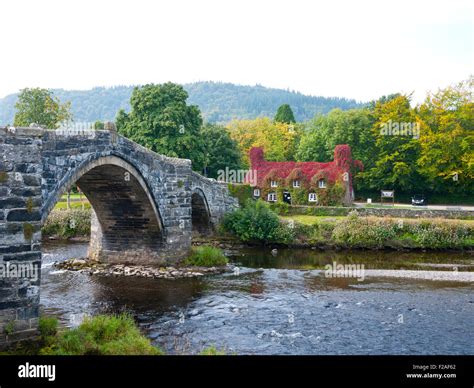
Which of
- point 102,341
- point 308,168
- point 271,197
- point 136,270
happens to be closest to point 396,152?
point 308,168

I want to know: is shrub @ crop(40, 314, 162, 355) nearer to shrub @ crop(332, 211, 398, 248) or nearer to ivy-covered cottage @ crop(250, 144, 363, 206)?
shrub @ crop(332, 211, 398, 248)

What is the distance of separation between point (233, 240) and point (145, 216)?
11621 mm

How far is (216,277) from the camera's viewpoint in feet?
90.3

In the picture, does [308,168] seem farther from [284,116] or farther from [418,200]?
[284,116]

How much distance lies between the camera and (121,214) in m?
28.9

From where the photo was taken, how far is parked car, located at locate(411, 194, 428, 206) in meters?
53.2

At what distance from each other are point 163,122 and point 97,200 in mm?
19596

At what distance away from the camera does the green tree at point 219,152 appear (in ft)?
187

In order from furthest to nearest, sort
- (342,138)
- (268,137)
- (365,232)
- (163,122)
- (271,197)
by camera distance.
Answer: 1. (268,137)
2. (342,138)
3. (271,197)
4. (163,122)
5. (365,232)

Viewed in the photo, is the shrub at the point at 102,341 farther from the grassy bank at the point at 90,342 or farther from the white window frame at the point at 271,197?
the white window frame at the point at 271,197
